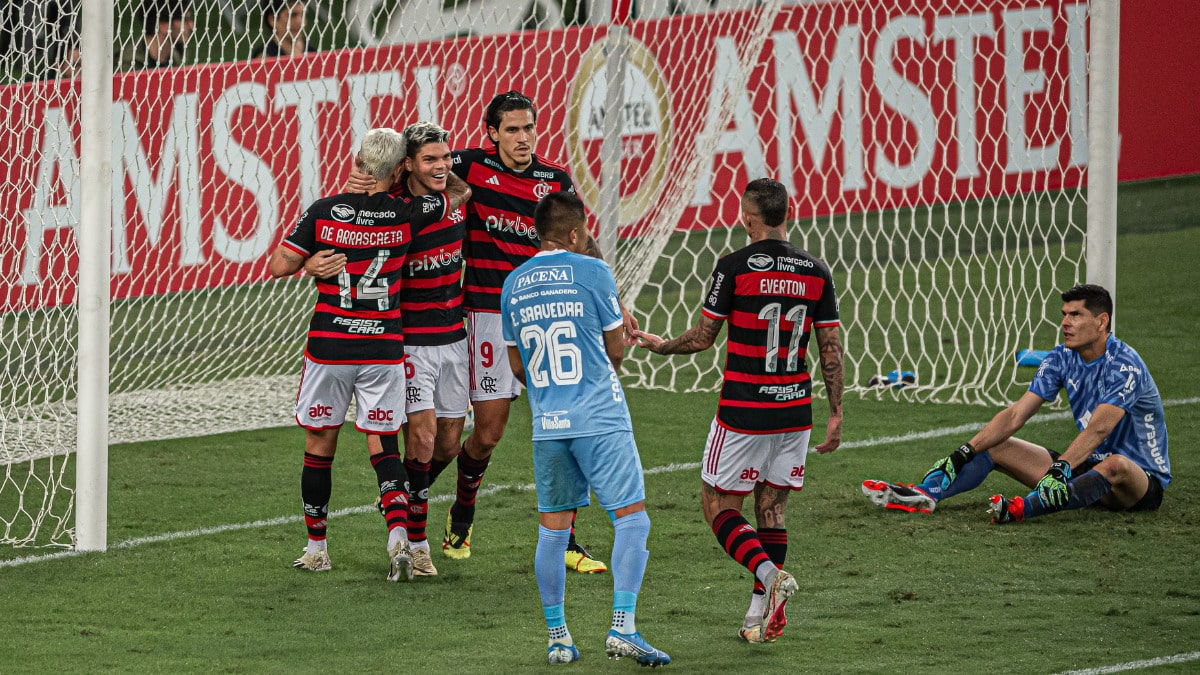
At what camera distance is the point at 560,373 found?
503cm

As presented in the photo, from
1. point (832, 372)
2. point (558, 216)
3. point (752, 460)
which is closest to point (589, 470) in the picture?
point (752, 460)

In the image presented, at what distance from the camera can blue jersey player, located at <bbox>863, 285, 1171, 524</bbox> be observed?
686 centimetres

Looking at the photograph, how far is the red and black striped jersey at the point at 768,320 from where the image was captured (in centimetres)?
535

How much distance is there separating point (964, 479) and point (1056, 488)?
1.58 feet

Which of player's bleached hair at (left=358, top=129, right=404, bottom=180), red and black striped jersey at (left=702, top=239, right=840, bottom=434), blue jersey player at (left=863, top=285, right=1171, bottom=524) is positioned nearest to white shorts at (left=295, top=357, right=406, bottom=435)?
player's bleached hair at (left=358, top=129, right=404, bottom=180)

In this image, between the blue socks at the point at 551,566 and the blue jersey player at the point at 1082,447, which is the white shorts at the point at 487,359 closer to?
the blue socks at the point at 551,566

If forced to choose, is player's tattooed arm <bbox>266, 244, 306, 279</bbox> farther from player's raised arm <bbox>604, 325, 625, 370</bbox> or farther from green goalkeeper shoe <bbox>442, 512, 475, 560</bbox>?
player's raised arm <bbox>604, 325, 625, 370</bbox>

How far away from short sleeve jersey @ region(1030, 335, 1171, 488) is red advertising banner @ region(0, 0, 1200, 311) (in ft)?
10.7

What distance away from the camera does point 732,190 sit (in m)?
13.7

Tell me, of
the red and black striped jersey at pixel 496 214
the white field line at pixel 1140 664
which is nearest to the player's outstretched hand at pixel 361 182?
the red and black striped jersey at pixel 496 214

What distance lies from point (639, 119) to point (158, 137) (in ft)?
12.7

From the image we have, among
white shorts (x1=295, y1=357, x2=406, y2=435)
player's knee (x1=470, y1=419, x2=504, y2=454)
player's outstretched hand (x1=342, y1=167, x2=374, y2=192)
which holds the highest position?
player's outstretched hand (x1=342, y1=167, x2=374, y2=192)

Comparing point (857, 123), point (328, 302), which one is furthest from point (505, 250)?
point (857, 123)

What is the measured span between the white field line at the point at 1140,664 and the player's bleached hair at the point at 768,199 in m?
1.75
